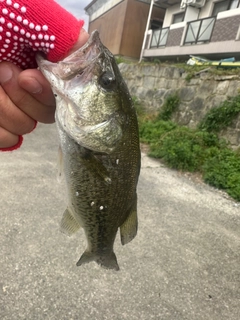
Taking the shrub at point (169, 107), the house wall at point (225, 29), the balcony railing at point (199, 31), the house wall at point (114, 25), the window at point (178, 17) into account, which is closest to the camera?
the shrub at point (169, 107)

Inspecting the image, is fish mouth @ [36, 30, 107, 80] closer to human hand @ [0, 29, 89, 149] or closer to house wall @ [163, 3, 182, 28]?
human hand @ [0, 29, 89, 149]

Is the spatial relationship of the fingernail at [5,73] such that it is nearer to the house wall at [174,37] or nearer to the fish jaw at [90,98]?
the fish jaw at [90,98]

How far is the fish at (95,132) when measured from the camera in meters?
1.23

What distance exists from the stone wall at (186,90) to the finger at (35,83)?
23.1 ft

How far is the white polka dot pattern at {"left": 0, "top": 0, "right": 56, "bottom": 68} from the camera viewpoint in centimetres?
107

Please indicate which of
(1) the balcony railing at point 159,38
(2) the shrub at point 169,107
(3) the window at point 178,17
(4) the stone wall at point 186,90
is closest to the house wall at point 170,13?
(3) the window at point 178,17

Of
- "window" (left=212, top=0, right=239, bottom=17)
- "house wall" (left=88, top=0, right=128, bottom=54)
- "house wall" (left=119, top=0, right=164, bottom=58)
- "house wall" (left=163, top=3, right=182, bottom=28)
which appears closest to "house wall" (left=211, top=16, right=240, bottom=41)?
"window" (left=212, top=0, right=239, bottom=17)

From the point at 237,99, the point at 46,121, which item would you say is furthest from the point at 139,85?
A: the point at 46,121

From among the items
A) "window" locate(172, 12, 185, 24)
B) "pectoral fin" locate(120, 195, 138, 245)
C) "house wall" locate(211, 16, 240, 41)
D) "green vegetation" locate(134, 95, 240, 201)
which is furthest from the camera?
"window" locate(172, 12, 185, 24)

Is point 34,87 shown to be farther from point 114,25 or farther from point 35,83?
point 114,25

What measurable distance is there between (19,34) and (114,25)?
23.0 meters

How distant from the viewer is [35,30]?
1.11 meters

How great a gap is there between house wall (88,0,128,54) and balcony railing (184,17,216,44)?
6.90m

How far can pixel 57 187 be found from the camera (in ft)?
16.5
